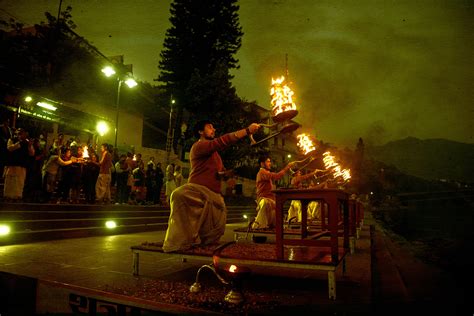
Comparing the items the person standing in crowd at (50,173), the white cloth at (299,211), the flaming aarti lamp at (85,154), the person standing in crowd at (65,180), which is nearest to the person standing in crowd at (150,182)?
the flaming aarti lamp at (85,154)

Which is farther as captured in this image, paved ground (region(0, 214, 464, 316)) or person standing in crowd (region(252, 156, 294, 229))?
person standing in crowd (region(252, 156, 294, 229))

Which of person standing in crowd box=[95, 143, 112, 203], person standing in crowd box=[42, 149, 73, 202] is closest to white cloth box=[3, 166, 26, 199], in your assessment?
person standing in crowd box=[42, 149, 73, 202]

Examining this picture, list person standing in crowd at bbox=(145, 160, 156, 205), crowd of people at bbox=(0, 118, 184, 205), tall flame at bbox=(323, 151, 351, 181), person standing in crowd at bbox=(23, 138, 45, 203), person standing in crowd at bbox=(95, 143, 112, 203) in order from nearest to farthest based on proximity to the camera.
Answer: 1. tall flame at bbox=(323, 151, 351, 181)
2. crowd of people at bbox=(0, 118, 184, 205)
3. person standing in crowd at bbox=(23, 138, 45, 203)
4. person standing in crowd at bbox=(95, 143, 112, 203)
5. person standing in crowd at bbox=(145, 160, 156, 205)

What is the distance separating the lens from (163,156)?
85.2 ft

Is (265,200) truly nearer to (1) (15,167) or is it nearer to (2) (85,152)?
(1) (15,167)

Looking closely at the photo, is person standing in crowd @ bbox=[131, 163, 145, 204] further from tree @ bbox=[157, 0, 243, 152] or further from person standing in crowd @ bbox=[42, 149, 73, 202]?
tree @ bbox=[157, 0, 243, 152]

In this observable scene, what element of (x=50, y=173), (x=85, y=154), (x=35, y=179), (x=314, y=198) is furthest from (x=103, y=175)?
(x=314, y=198)

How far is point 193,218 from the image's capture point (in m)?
4.59

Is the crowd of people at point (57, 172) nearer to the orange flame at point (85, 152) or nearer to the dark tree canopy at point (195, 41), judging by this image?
the orange flame at point (85, 152)

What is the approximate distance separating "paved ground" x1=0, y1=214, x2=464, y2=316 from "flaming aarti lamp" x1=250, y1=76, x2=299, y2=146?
1950 millimetres

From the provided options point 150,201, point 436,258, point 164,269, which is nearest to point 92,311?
point 164,269

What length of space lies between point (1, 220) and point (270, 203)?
21.3 feet

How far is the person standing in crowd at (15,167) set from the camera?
9250mm

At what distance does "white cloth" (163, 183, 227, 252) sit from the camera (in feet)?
14.5
